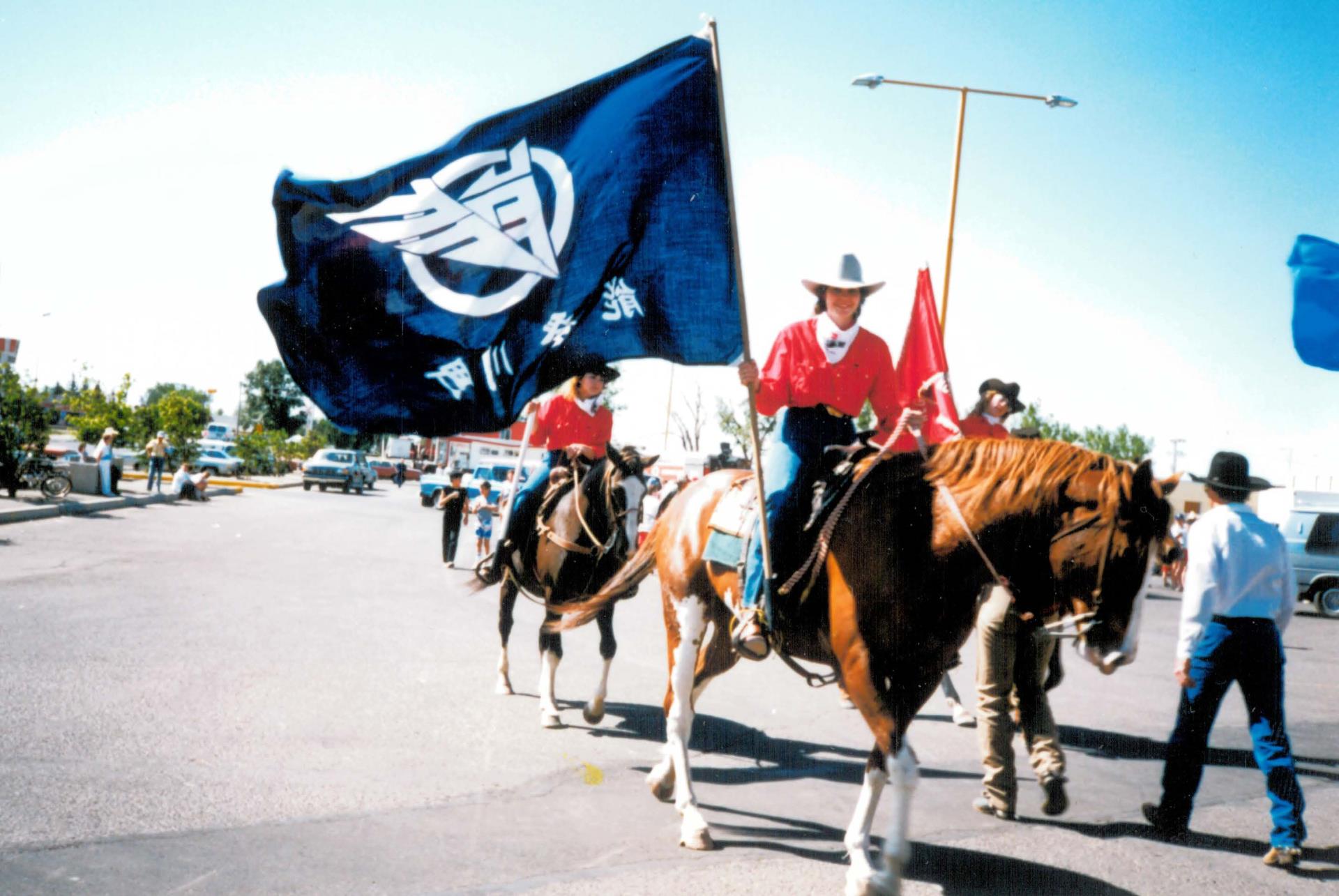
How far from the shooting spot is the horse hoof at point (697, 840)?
4.48 metres

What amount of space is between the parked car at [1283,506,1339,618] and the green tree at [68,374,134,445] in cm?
3283

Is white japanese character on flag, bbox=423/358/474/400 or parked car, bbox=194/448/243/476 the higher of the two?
white japanese character on flag, bbox=423/358/474/400

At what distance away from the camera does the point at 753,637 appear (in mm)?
4445

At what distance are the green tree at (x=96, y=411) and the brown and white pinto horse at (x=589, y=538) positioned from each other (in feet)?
88.4

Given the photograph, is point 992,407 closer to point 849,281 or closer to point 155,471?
point 849,281

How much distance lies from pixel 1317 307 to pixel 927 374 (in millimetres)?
3555

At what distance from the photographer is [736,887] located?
4035mm

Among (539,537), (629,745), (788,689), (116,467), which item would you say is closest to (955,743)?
(788,689)

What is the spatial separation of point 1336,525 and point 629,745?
2270 centimetres

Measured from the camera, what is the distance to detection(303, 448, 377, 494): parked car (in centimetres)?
4278

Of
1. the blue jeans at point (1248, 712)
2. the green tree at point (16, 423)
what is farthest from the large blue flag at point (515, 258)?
the green tree at point (16, 423)

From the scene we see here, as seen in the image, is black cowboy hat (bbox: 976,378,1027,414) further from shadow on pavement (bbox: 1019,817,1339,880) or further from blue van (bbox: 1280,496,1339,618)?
blue van (bbox: 1280,496,1339,618)

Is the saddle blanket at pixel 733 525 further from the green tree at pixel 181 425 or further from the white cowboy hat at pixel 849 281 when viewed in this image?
the green tree at pixel 181 425

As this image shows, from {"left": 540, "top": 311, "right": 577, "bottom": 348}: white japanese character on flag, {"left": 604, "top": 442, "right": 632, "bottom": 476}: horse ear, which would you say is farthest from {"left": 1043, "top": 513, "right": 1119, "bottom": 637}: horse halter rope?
{"left": 604, "top": 442, "right": 632, "bottom": 476}: horse ear
